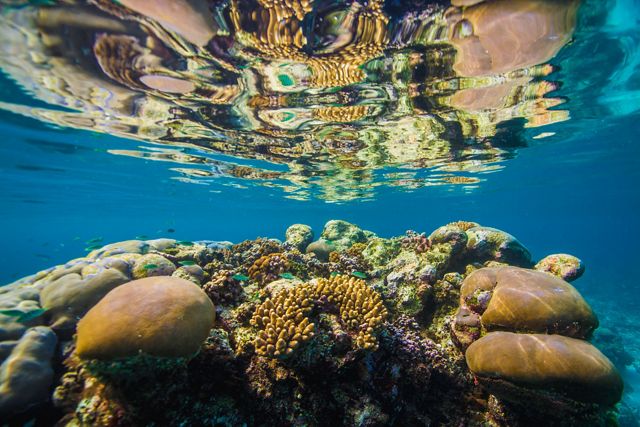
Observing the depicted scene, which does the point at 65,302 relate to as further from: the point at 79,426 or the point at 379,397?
the point at 379,397

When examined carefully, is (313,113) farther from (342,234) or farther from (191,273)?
Answer: (191,273)

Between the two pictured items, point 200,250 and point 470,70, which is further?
point 200,250

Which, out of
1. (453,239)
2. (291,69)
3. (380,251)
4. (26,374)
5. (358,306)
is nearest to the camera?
(26,374)

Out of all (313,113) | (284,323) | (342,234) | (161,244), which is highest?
(313,113)

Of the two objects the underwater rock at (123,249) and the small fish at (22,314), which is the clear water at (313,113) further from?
the small fish at (22,314)

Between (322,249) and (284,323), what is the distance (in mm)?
6951

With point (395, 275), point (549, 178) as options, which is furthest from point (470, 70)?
point (549, 178)

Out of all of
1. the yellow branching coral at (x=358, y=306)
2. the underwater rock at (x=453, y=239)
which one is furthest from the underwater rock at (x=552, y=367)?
the underwater rock at (x=453, y=239)

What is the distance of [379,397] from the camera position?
14.6 ft

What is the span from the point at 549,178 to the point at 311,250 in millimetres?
Answer: 30068

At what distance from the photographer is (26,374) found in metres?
3.99

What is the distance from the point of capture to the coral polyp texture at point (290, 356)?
3699 millimetres

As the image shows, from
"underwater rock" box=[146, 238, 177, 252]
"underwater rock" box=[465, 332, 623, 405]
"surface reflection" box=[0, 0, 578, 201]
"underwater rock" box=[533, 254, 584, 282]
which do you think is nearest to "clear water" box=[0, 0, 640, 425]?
"surface reflection" box=[0, 0, 578, 201]

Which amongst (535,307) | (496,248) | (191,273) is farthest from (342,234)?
(535,307)
